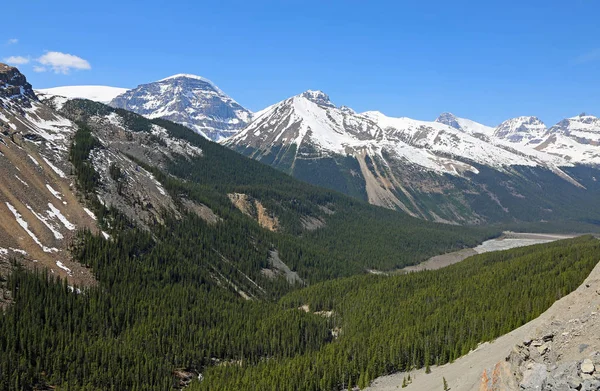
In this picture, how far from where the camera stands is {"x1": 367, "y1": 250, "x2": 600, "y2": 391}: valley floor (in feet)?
137

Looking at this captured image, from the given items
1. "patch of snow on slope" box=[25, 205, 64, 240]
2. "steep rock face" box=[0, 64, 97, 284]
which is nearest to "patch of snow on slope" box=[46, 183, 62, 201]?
"steep rock face" box=[0, 64, 97, 284]

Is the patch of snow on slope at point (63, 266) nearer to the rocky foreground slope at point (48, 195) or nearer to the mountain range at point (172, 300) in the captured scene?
the rocky foreground slope at point (48, 195)

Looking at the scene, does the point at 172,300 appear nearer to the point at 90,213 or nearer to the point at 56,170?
the point at 90,213

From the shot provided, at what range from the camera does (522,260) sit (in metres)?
164

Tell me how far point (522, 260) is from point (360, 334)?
68.1 m

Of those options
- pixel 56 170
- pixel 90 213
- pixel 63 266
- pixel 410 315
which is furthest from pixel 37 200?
pixel 410 315

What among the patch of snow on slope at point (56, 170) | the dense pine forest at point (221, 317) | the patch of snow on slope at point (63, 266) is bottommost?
the dense pine forest at point (221, 317)

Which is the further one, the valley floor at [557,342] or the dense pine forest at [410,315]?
the dense pine forest at [410,315]

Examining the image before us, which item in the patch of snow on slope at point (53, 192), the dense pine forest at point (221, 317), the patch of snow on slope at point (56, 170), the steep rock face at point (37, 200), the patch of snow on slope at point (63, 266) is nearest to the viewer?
the dense pine forest at point (221, 317)

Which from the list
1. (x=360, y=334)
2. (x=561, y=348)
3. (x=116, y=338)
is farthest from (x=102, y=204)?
(x=561, y=348)

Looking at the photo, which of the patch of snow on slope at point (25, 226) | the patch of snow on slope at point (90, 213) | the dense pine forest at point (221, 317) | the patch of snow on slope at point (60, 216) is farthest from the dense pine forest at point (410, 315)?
the patch of snow on slope at point (60, 216)

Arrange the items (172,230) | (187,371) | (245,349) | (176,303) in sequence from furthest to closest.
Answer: (172,230), (176,303), (245,349), (187,371)

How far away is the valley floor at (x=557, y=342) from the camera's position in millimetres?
41781

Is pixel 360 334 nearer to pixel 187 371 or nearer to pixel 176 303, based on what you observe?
pixel 187 371
